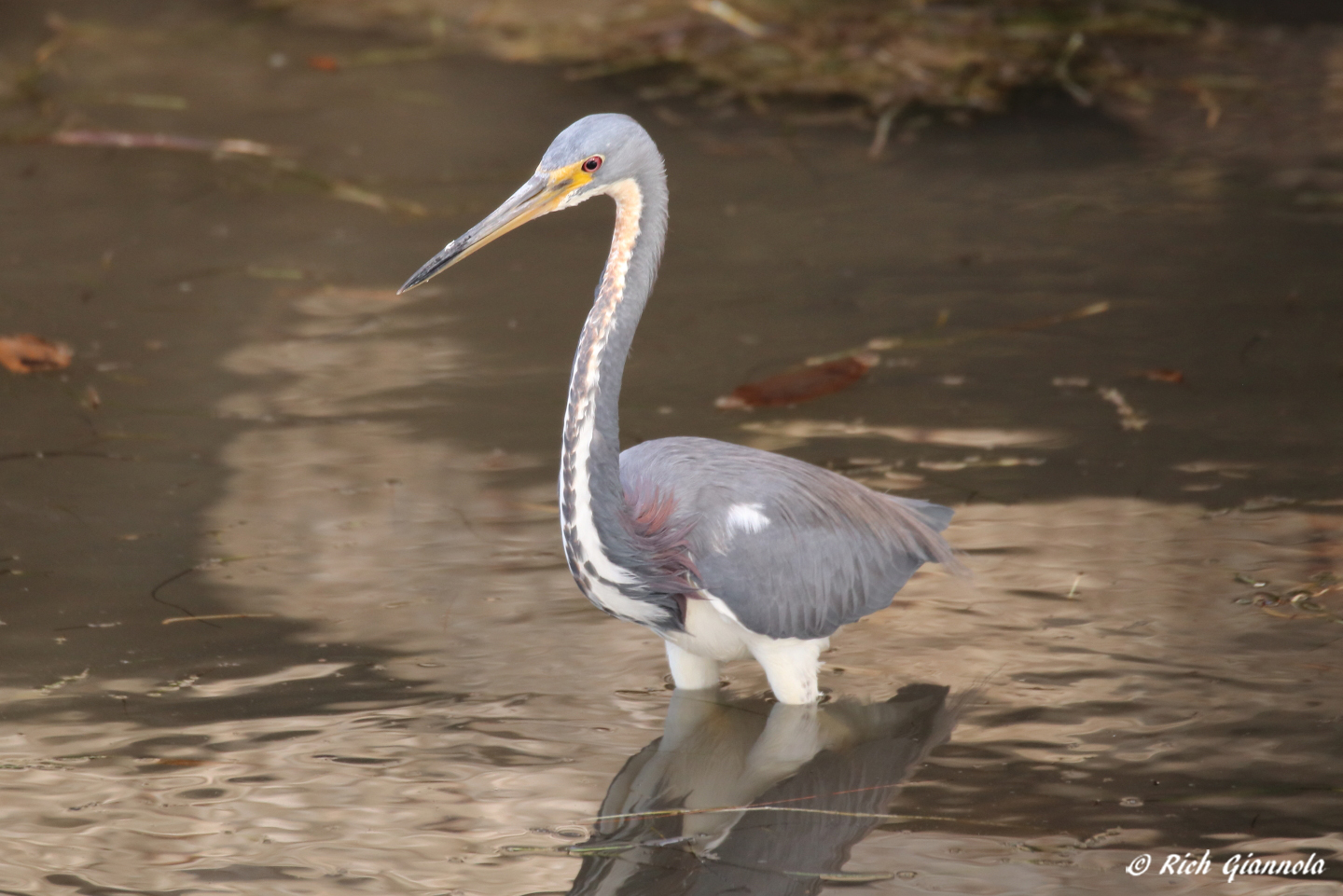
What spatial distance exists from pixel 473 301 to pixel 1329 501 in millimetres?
3613

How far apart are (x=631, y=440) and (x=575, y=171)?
1855mm

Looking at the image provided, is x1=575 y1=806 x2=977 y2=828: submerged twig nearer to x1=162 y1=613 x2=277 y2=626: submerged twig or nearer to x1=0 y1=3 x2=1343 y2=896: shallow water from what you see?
x1=0 y1=3 x2=1343 y2=896: shallow water

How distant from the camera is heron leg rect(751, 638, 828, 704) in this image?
3.54 metres

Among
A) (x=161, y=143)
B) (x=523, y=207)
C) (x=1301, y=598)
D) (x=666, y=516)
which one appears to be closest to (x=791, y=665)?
(x=666, y=516)

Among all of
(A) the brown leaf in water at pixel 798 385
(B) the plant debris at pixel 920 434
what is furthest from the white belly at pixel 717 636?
(A) the brown leaf in water at pixel 798 385

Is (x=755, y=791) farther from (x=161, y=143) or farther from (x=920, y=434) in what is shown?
(x=161, y=143)

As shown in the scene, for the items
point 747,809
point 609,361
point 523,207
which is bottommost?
point 747,809

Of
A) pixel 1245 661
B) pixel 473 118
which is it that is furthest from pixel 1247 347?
pixel 473 118

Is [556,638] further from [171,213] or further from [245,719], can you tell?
[171,213]

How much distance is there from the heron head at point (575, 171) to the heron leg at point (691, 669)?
115 cm

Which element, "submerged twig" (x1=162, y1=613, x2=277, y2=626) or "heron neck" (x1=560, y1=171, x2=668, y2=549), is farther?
"submerged twig" (x1=162, y1=613, x2=277, y2=626)

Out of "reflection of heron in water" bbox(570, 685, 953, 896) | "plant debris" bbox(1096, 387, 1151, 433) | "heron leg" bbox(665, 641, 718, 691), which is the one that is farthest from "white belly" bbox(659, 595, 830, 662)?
"plant debris" bbox(1096, 387, 1151, 433)

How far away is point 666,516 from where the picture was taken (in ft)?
11.5

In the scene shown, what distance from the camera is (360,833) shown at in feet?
10.8
